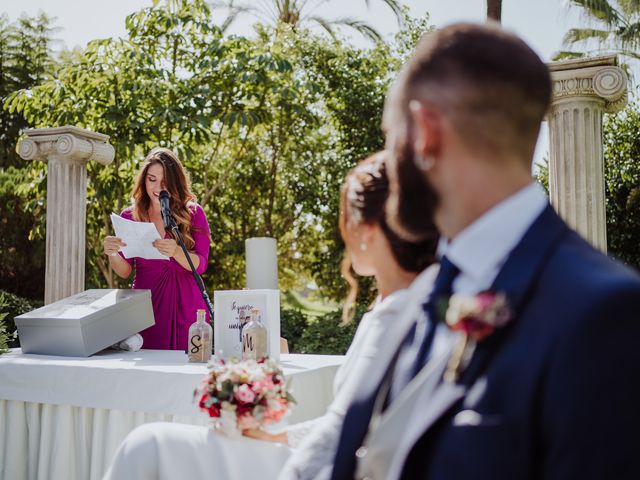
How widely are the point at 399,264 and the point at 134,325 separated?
6.60 feet

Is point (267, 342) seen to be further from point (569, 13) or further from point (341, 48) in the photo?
point (569, 13)

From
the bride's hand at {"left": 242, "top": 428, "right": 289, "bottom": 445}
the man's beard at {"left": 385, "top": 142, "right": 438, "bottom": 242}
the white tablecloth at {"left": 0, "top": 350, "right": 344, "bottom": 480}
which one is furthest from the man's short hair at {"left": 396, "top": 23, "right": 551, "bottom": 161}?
the white tablecloth at {"left": 0, "top": 350, "right": 344, "bottom": 480}

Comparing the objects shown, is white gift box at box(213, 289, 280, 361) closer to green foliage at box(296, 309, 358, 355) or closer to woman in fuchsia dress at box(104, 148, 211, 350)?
woman in fuchsia dress at box(104, 148, 211, 350)

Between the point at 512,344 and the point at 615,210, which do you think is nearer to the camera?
the point at 512,344

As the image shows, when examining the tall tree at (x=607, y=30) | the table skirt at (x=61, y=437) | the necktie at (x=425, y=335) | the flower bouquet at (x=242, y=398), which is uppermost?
the tall tree at (x=607, y=30)

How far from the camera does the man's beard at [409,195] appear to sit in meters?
1.02

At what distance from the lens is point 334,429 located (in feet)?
5.25

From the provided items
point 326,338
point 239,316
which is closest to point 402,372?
point 239,316

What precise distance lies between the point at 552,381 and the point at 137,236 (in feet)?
9.03

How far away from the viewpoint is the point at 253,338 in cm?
270

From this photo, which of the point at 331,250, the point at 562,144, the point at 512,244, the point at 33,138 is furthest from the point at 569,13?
the point at 512,244

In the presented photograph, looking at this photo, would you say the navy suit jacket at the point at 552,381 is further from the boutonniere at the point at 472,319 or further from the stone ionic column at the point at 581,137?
the stone ionic column at the point at 581,137

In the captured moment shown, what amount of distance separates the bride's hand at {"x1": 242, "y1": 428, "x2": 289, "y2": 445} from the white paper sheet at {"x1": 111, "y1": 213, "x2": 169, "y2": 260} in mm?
1478

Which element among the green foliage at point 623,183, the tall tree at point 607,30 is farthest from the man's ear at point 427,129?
the tall tree at point 607,30
